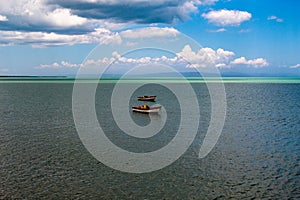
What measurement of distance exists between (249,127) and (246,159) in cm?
2205

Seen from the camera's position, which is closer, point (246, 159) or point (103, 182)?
point (103, 182)

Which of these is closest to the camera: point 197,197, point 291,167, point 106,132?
point 197,197

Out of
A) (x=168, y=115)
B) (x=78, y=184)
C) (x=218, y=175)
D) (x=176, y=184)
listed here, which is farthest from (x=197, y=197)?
(x=168, y=115)

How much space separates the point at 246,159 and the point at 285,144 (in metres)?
10.3

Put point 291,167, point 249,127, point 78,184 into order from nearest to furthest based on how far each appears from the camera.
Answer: point 78,184 < point 291,167 < point 249,127

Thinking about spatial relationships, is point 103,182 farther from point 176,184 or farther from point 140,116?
point 140,116

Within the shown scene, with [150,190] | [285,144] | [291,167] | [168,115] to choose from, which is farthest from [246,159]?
[168,115]

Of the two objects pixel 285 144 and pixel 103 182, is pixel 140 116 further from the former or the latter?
pixel 103 182

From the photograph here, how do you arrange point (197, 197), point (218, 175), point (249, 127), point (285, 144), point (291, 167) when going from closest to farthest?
1. point (197, 197)
2. point (218, 175)
3. point (291, 167)
4. point (285, 144)
5. point (249, 127)

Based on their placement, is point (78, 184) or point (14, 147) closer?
point (78, 184)

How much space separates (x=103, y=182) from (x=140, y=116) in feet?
140

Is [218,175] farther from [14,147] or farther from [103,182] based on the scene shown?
[14,147]

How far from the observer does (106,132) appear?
162 feet

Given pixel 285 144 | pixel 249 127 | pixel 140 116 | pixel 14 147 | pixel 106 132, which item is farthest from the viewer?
pixel 140 116
